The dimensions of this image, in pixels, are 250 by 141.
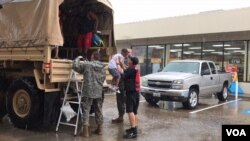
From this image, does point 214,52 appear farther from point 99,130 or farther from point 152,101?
point 99,130

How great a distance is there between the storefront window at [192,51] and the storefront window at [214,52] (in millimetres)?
347

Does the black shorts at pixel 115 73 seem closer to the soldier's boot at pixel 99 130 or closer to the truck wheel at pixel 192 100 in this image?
the soldier's boot at pixel 99 130

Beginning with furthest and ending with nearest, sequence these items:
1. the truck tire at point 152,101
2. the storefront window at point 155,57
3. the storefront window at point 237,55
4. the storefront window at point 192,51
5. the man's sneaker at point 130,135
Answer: the storefront window at point 155,57, the storefront window at point 192,51, the storefront window at point 237,55, the truck tire at point 152,101, the man's sneaker at point 130,135

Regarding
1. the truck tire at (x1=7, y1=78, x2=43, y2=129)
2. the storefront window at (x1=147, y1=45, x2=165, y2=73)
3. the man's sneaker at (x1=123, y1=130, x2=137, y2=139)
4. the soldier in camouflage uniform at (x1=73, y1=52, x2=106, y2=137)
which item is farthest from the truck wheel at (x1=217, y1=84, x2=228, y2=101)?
the truck tire at (x1=7, y1=78, x2=43, y2=129)

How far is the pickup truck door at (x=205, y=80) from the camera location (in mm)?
14106

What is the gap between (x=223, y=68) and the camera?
20.4 meters

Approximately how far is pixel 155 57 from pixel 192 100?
1073 cm

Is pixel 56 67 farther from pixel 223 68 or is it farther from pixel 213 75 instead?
pixel 223 68

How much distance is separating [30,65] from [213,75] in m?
8.50

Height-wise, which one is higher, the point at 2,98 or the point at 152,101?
the point at 2,98

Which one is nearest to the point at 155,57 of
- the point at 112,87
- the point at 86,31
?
the point at 86,31

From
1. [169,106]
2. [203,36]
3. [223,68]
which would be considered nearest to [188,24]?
[203,36]

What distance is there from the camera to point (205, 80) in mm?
14258

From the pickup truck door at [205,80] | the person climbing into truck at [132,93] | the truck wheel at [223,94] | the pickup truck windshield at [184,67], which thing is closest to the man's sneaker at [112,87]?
the person climbing into truck at [132,93]
